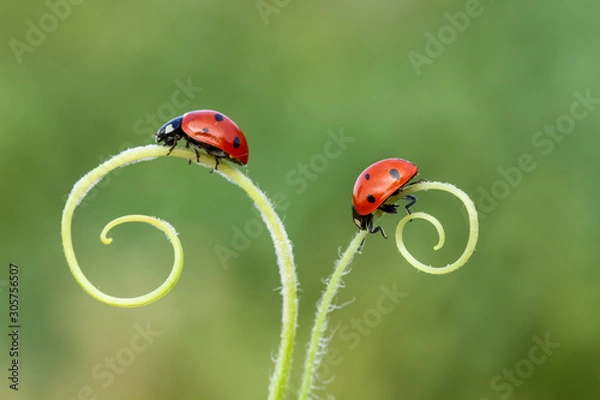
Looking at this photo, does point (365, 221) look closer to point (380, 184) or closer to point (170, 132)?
point (380, 184)

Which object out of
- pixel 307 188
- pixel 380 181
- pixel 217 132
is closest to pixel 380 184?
pixel 380 181

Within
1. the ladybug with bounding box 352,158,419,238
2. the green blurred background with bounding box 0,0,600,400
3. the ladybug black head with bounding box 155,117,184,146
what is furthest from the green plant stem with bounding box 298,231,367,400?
the green blurred background with bounding box 0,0,600,400

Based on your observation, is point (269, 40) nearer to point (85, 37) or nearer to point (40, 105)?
point (85, 37)

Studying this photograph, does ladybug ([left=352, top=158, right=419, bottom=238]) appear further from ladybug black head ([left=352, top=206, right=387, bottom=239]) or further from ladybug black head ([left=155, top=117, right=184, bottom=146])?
ladybug black head ([left=155, top=117, right=184, bottom=146])

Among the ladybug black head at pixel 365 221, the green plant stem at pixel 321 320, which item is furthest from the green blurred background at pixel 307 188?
the green plant stem at pixel 321 320

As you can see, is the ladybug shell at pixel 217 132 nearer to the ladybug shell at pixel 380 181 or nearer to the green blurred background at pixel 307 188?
the ladybug shell at pixel 380 181

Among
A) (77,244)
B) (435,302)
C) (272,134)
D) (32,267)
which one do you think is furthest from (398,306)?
(32,267)
